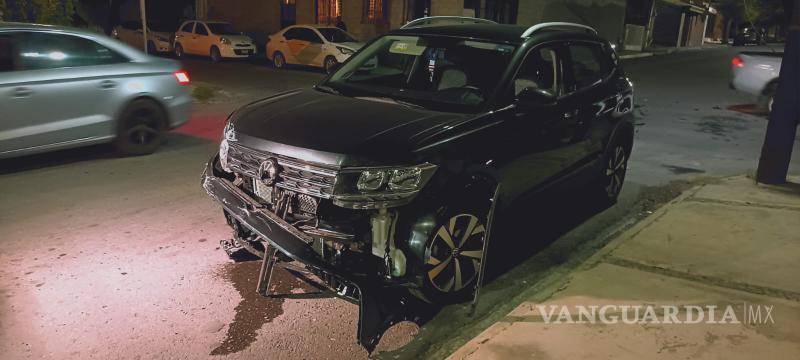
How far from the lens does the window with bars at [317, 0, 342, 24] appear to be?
27927 millimetres

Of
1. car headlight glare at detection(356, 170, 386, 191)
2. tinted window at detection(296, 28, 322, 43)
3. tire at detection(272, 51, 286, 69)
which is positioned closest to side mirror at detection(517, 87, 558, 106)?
car headlight glare at detection(356, 170, 386, 191)

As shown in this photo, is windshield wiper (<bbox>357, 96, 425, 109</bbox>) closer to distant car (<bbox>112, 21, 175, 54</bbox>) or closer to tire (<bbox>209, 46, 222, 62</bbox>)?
tire (<bbox>209, 46, 222, 62</bbox>)

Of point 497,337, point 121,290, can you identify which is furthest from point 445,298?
point 121,290

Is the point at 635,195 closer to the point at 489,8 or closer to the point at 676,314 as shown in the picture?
the point at 676,314

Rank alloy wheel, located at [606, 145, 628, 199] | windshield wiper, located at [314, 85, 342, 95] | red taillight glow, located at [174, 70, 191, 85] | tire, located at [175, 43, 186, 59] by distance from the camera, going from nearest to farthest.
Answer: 1. windshield wiper, located at [314, 85, 342, 95]
2. alloy wheel, located at [606, 145, 628, 199]
3. red taillight glow, located at [174, 70, 191, 85]
4. tire, located at [175, 43, 186, 59]

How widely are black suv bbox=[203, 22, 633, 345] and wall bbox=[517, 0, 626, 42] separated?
27.4m

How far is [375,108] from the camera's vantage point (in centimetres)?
441

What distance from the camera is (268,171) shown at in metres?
3.88


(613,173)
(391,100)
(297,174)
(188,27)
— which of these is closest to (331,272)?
(297,174)

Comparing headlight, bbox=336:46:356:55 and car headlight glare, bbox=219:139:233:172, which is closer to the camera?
car headlight glare, bbox=219:139:233:172

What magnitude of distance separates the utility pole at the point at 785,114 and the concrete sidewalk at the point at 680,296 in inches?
44.2

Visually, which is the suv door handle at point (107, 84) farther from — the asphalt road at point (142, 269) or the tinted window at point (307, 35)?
the tinted window at point (307, 35)

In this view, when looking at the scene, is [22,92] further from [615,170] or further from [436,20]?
[615,170]

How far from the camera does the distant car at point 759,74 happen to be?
13508 mm
